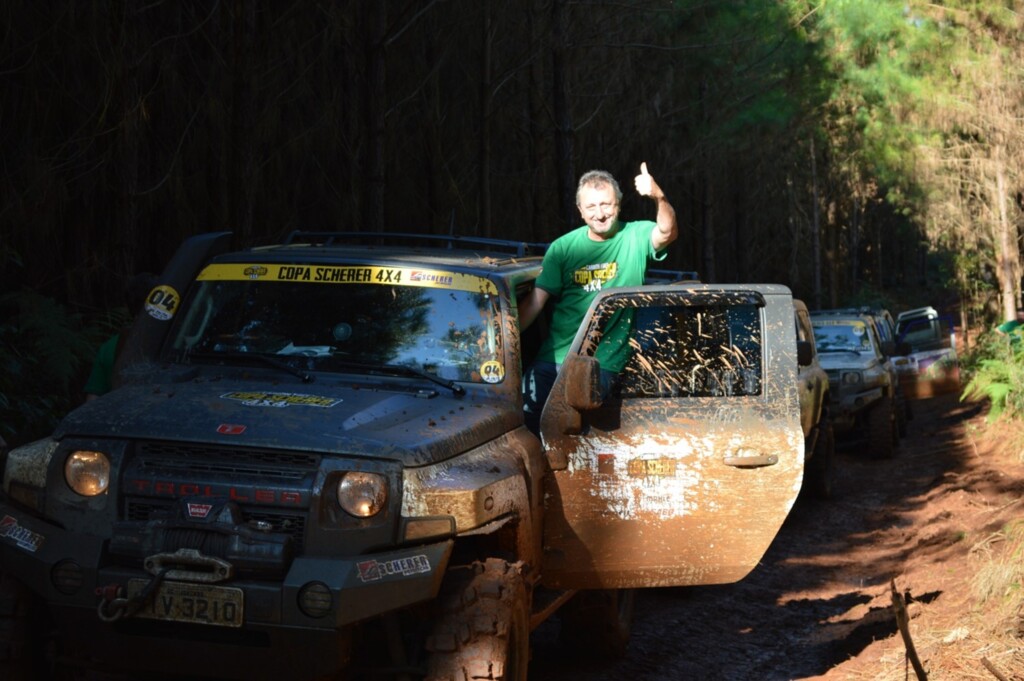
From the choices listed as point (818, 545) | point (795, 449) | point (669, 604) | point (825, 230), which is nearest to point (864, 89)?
point (825, 230)

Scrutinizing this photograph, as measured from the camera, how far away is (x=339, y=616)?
453 centimetres

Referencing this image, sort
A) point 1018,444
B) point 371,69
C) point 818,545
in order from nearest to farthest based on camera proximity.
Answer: point 818,545, point 371,69, point 1018,444

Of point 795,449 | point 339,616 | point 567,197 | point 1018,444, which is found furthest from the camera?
point 567,197

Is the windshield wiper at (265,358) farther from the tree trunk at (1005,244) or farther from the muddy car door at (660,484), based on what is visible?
the tree trunk at (1005,244)

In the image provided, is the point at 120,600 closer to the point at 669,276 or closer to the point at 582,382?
the point at 582,382

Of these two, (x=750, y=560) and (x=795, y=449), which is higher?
(x=795, y=449)

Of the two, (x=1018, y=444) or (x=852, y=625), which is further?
(x=1018, y=444)

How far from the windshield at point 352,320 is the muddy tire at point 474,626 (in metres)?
1.18

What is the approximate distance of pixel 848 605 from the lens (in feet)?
29.2

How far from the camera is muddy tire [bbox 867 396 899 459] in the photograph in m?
17.2

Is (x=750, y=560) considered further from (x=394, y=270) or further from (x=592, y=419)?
(x=394, y=270)

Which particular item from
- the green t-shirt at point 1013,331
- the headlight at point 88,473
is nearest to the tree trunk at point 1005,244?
the green t-shirt at point 1013,331

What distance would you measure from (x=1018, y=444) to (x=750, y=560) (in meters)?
10.8

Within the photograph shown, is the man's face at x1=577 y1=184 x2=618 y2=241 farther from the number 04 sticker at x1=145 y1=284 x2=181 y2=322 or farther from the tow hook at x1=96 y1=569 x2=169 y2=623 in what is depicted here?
the tow hook at x1=96 y1=569 x2=169 y2=623
